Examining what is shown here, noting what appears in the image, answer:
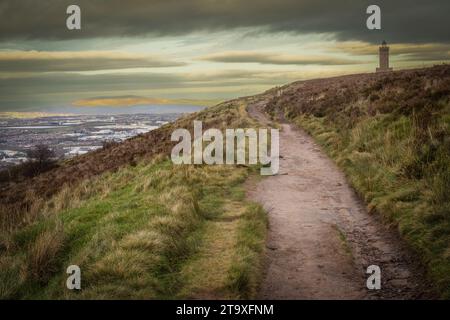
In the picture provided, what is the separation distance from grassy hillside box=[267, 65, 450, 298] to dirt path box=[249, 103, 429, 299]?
36 cm

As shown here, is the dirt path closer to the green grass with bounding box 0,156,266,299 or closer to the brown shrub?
the green grass with bounding box 0,156,266,299

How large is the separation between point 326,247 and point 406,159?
14.5ft

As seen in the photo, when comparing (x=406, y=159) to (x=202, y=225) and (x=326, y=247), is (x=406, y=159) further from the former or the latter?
(x=202, y=225)

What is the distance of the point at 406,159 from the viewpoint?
10734mm

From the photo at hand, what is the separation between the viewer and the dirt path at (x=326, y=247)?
20.6 ft

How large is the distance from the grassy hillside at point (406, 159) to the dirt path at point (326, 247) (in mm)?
358

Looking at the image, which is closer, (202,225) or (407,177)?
(202,225)

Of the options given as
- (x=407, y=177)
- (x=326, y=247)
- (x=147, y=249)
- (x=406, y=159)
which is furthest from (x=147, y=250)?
(x=406, y=159)

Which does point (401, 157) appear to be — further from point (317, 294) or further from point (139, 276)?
point (139, 276)

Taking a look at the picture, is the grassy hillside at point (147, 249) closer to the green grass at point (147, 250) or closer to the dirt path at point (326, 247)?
the green grass at point (147, 250)

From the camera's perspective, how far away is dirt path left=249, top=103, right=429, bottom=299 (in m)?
6.29

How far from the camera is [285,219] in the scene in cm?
972

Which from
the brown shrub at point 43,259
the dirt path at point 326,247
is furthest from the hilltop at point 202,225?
the dirt path at point 326,247
